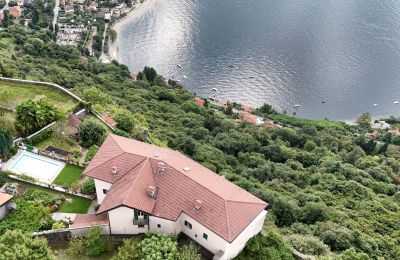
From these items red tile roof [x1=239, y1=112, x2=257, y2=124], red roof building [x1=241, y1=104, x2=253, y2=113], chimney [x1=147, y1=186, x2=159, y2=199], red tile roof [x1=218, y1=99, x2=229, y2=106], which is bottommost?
red tile roof [x1=218, y1=99, x2=229, y2=106]

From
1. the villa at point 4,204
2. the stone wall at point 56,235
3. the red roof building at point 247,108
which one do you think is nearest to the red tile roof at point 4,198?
the villa at point 4,204

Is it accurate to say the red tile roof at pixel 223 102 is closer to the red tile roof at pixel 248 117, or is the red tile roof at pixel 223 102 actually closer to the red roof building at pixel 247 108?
the red roof building at pixel 247 108

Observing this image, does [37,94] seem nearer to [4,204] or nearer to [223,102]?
[4,204]

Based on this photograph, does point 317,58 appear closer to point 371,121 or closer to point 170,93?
point 371,121

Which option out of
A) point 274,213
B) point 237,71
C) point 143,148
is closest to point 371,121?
point 237,71

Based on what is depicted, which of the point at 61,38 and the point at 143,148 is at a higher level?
the point at 143,148

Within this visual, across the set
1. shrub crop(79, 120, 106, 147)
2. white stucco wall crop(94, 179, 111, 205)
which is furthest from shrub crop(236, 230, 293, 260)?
shrub crop(79, 120, 106, 147)

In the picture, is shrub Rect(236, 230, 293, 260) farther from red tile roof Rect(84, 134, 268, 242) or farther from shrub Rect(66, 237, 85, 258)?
shrub Rect(66, 237, 85, 258)
